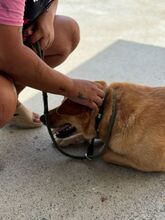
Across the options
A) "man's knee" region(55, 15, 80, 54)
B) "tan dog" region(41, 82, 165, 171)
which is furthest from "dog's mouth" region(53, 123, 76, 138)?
"man's knee" region(55, 15, 80, 54)

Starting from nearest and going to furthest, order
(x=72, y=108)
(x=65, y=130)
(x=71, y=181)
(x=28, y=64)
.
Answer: (x=28, y=64) → (x=72, y=108) → (x=71, y=181) → (x=65, y=130)

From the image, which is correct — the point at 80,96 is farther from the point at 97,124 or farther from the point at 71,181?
the point at 71,181

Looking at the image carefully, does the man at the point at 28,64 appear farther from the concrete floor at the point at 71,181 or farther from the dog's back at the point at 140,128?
the concrete floor at the point at 71,181

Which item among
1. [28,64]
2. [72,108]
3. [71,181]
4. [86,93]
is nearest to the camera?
[28,64]

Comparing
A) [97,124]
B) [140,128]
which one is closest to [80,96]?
[97,124]

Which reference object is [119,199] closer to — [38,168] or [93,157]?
[93,157]

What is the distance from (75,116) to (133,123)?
0.28 metres

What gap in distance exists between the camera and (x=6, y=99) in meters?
1.67

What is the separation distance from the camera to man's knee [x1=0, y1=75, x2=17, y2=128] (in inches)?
65.3

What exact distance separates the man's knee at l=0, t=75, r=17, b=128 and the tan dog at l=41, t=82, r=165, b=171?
0.23 meters

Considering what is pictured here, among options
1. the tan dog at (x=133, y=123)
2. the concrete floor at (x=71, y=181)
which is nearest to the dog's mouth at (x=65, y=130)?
the concrete floor at (x=71, y=181)

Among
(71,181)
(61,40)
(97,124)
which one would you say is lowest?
(71,181)

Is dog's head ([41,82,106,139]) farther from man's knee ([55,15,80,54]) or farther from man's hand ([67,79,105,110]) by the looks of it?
man's knee ([55,15,80,54])

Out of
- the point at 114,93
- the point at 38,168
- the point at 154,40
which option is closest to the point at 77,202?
the point at 38,168
